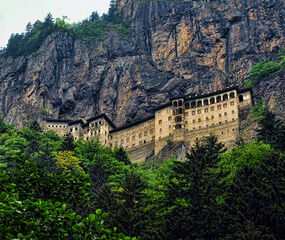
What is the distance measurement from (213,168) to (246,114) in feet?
168

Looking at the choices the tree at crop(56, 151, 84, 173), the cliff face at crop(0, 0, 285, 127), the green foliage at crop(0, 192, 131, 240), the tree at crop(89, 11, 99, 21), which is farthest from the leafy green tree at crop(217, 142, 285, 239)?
the tree at crop(89, 11, 99, 21)

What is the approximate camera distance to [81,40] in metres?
126

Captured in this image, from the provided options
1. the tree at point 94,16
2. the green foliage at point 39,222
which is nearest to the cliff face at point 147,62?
the tree at point 94,16

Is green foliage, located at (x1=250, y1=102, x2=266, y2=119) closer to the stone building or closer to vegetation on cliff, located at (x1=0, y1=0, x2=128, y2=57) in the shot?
the stone building

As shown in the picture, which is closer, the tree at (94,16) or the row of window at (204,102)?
the row of window at (204,102)

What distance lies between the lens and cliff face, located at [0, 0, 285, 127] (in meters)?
101

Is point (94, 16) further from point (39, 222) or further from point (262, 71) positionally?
point (39, 222)

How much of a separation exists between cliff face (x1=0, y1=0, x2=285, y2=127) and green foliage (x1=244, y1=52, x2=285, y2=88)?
3969 mm

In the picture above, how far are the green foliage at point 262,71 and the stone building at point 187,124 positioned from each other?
11579 millimetres

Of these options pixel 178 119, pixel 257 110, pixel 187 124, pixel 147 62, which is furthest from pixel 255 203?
pixel 147 62

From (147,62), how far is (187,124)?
114 feet

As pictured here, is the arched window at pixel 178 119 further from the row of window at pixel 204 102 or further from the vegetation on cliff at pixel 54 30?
the vegetation on cliff at pixel 54 30

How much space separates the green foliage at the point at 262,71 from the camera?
9050 cm

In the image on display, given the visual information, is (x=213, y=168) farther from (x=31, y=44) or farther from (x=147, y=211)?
(x=31, y=44)
